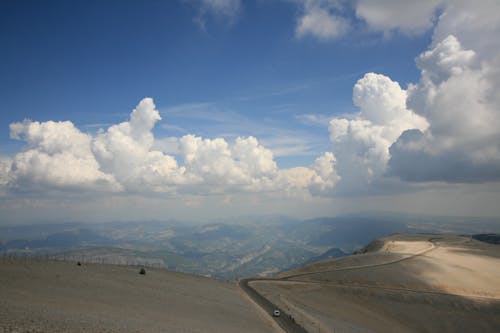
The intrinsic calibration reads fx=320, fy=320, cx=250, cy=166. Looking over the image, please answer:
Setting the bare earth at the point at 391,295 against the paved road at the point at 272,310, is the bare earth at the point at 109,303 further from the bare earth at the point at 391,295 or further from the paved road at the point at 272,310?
the bare earth at the point at 391,295

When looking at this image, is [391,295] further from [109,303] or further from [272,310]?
[109,303]

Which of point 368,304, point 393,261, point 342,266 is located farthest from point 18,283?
point 393,261

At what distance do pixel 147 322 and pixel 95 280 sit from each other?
20.3m

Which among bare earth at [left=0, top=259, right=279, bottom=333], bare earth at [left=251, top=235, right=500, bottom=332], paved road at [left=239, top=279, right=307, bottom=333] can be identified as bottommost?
bare earth at [left=251, top=235, right=500, bottom=332]

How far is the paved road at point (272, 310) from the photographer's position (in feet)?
154

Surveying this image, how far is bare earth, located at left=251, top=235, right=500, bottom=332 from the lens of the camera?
60.2 metres

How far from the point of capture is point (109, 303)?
39.0 m

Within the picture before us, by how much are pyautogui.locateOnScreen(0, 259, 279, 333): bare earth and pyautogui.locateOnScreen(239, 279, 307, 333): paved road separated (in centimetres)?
199

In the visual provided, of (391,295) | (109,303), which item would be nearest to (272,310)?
(109,303)

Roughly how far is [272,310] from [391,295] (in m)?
33.6

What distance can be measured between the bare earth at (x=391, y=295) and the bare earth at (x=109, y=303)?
37.9ft

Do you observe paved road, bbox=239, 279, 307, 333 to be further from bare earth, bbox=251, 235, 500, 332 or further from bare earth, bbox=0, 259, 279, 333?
bare earth, bbox=0, 259, 279, 333

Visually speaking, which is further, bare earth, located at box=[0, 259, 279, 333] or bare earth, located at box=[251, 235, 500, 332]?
bare earth, located at box=[251, 235, 500, 332]

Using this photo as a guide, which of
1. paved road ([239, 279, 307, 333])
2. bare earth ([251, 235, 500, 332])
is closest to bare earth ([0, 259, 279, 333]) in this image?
paved road ([239, 279, 307, 333])
